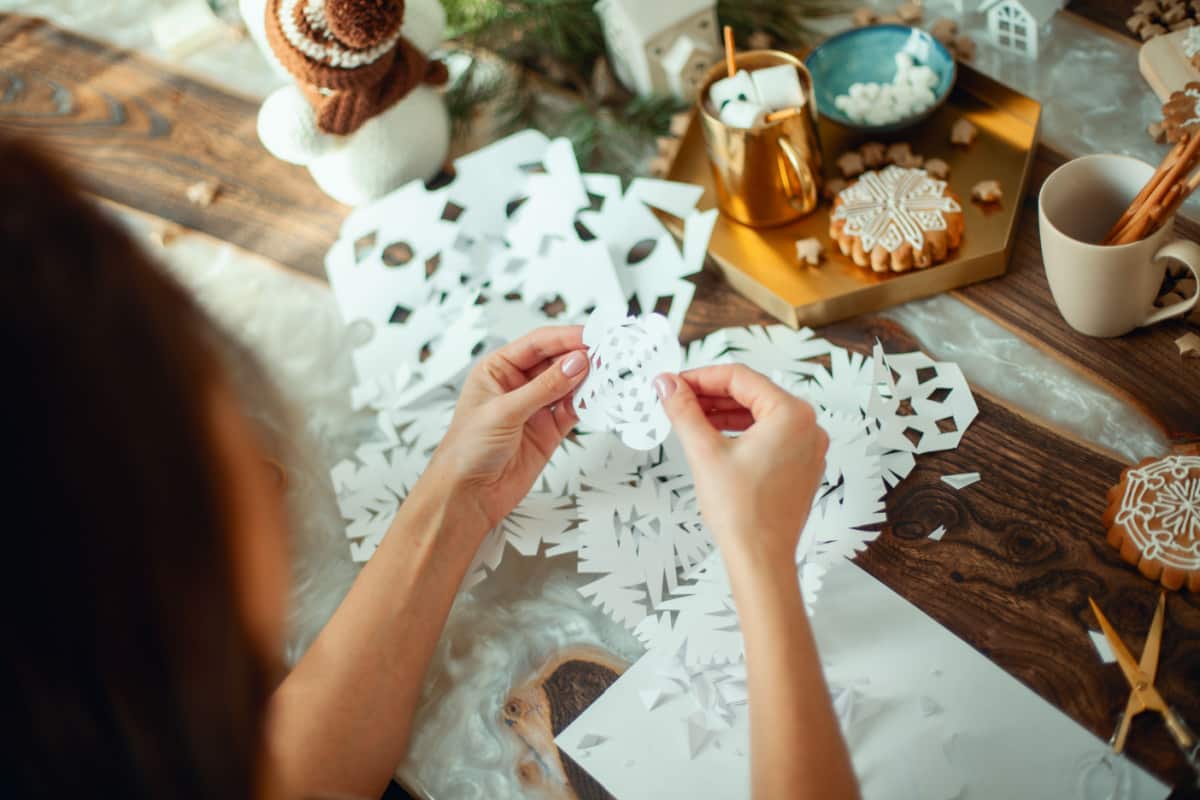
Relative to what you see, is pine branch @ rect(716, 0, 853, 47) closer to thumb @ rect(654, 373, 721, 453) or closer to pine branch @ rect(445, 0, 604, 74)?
pine branch @ rect(445, 0, 604, 74)

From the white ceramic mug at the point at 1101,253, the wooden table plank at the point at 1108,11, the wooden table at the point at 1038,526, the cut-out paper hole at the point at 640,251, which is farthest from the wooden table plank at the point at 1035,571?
the wooden table plank at the point at 1108,11

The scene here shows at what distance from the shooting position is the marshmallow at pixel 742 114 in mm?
856

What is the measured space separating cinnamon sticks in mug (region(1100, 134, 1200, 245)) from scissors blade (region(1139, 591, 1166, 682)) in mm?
281

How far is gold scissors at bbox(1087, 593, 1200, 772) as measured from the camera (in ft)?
2.08

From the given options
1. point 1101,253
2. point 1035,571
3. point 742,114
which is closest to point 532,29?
point 742,114

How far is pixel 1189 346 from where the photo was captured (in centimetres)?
79

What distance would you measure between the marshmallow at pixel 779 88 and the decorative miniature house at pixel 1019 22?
30 cm

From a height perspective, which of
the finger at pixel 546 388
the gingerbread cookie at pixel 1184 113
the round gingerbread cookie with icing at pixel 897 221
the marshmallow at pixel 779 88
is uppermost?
the gingerbread cookie at pixel 1184 113

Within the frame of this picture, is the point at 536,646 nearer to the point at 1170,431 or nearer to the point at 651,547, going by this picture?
the point at 651,547

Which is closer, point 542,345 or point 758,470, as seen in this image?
point 758,470

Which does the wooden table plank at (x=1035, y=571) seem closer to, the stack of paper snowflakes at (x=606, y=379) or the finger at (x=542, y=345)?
the stack of paper snowflakes at (x=606, y=379)

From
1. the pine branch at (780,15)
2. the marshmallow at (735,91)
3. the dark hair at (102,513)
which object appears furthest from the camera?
the pine branch at (780,15)

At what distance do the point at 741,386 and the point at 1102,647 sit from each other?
325 mm

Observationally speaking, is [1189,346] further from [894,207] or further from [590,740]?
[590,740]
